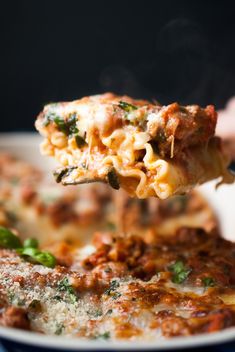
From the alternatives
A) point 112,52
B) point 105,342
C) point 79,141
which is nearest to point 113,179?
point 79,141

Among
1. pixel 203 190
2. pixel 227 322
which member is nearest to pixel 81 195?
pixel 203 190

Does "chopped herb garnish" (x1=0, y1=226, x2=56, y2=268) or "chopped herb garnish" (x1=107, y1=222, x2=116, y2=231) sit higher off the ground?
"chopped herb garnish" (x1=107, y1=222, x2=116, y2=231)

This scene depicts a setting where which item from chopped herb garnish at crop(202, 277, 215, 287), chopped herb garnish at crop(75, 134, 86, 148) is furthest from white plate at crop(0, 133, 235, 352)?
chopped herb garnish at crop(75, 134, 86, 148)

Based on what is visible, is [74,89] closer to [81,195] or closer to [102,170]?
[81,195]

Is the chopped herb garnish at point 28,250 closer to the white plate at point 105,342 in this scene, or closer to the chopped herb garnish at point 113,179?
the chopped herb garnish at point 113,179

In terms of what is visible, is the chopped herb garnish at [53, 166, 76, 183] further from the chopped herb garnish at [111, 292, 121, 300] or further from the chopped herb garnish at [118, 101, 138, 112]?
the chopped herb garnish at [111, 292, 121, 300]
